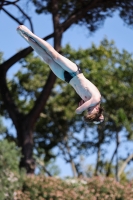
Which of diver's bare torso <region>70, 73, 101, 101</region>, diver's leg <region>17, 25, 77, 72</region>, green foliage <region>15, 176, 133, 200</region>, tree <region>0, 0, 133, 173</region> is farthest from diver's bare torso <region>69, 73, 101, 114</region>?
tree <region>0, 0, 133, 173</region>

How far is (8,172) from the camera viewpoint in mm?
12305

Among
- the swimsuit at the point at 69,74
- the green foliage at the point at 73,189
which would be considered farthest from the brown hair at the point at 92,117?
the green foliage at the point at 73,189

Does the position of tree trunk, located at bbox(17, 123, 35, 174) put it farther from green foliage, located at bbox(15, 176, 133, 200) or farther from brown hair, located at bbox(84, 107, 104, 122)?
brown hair, located at bbox(84, 107, 104, 122)

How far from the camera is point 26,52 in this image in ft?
52.5

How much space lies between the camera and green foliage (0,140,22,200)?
12.0m

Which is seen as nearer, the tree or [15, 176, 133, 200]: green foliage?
[15, 176, 133, 200]: green foliage

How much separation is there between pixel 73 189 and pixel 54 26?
511 centimetres

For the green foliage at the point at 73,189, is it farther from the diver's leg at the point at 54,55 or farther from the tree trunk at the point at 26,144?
the diver's leg at the point at 54,55

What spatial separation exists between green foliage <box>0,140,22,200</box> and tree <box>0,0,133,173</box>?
7.14ft

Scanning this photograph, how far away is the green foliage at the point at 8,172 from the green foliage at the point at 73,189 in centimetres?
17

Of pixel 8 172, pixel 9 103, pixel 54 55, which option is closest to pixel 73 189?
pixel 8 172

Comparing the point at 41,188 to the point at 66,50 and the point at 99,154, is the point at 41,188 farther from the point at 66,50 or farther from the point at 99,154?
the point at 99,154

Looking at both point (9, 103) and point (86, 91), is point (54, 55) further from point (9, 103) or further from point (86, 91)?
point (9, 103)

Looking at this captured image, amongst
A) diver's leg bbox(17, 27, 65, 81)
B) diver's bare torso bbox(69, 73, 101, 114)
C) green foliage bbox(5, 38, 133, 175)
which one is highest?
diver's leg bbox(17, 27, 65, 81)
